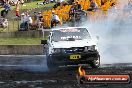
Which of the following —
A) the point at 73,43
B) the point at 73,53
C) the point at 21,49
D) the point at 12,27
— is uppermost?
the point at 73,43

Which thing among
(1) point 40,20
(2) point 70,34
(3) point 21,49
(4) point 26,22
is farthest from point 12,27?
(2) point 70,34

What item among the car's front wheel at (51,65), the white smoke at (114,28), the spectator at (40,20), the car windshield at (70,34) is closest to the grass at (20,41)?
the spectator at (40,20)

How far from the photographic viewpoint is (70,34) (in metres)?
17.7

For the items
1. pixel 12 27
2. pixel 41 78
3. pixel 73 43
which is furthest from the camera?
pixel 12 27

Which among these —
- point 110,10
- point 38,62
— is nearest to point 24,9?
point 110,10

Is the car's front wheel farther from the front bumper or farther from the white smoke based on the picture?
the white smoke

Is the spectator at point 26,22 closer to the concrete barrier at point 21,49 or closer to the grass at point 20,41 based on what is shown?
the grass at point 20,41

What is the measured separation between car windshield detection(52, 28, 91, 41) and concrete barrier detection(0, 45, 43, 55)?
5.01 metres

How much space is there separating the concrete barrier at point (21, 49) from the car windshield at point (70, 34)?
5.01m

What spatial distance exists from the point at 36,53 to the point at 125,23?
18.1ft

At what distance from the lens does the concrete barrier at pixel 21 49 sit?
75.7 ft

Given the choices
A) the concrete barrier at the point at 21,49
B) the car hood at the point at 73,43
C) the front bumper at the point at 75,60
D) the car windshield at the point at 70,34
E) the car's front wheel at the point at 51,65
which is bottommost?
the concrete barrier at the point at 21,49

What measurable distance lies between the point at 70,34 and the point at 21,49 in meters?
6.16

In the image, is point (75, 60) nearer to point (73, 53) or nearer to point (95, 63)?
point (73, 53)
